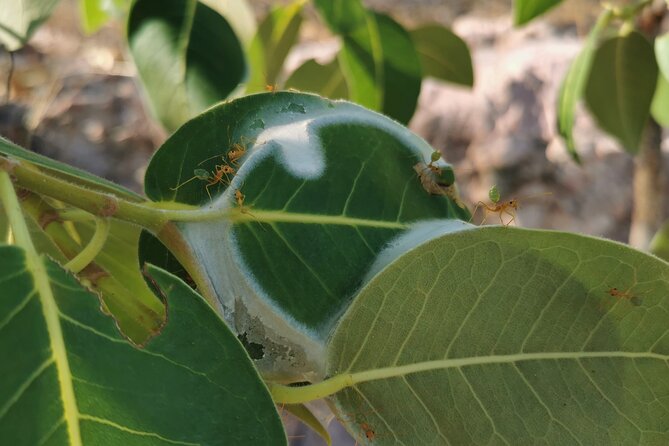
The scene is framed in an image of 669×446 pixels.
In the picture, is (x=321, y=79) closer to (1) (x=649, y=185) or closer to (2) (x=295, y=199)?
(1) (x=649, y=185)

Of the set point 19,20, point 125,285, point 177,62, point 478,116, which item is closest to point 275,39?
point 177,62

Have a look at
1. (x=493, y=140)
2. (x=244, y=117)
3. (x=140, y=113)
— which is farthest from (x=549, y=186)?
(x=244, y=117)

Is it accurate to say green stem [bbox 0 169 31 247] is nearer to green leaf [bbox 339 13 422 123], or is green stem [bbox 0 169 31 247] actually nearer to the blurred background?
green leaf [bbox 339 13 422 123]

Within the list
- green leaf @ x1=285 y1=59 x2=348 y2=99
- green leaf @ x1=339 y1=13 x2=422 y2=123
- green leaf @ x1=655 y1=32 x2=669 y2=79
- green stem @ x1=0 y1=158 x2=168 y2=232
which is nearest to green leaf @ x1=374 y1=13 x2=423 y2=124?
green leaf @ x1=339 y1=13 x2=422 y2=123

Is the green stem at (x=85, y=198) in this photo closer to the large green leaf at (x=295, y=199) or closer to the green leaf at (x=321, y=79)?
the large green leaf at (x=295, y=199)

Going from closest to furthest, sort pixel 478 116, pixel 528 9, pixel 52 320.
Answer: pixel 52 320
pixel 528 9
pixel 478 116

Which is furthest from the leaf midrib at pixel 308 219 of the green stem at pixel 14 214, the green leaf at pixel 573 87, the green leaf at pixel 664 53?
the green leaf at pixel 573 87
